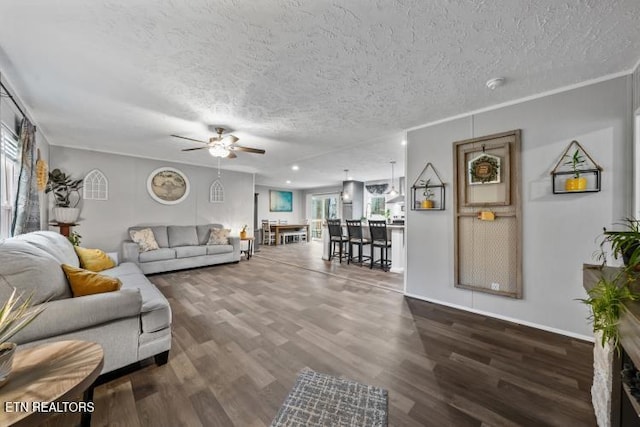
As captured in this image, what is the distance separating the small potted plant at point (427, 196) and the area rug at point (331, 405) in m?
2.63

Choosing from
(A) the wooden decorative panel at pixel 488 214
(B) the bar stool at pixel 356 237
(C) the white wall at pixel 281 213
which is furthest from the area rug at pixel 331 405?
(C) the white wall at pixel 281 213

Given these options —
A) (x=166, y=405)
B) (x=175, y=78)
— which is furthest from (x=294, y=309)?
(x=175, y=78)

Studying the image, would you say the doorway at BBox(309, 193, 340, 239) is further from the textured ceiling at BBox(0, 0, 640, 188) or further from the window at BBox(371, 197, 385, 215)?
the textured ceiling at BBox(0, 0, 640, 188)

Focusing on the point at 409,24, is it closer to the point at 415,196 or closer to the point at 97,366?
the point at 415,196

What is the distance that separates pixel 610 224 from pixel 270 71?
334 cm

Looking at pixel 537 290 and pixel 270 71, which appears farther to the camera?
pixel 537 290

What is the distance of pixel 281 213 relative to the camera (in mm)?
10953

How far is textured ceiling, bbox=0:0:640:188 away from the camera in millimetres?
1510

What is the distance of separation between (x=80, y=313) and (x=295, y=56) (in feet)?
7.70

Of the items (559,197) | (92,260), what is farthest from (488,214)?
(92,260)

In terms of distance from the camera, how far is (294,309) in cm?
303

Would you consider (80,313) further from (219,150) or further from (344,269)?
(344,269)

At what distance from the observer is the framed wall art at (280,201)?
34.9 feet

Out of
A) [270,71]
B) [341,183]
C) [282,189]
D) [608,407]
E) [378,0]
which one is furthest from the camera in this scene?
[282,189]
